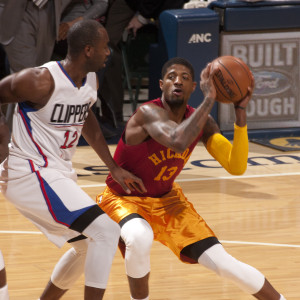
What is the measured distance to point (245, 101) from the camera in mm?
4211

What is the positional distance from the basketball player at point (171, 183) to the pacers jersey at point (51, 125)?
432 mm

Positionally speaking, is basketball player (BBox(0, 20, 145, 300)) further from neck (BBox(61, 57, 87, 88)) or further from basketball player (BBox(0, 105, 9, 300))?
basketball player (BBox(0, 105, 9, 300))

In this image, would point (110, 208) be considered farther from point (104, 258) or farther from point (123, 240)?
point (104, 258)

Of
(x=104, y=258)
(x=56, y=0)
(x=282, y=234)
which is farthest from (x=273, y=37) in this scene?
(x=104, y=258)

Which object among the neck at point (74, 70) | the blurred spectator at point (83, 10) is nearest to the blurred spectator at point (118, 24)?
the blurred spectator at point (83, 10)

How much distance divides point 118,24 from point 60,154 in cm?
533

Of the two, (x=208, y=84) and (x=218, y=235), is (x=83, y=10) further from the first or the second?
(x=208, y=84)

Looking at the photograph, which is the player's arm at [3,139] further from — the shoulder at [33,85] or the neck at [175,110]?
the neck at [175,110]

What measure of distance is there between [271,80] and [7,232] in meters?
4.28

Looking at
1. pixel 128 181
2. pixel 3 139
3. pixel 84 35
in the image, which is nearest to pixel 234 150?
pixel 128 181

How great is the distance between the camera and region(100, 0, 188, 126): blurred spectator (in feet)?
29.8

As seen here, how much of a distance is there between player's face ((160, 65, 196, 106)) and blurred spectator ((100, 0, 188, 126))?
474 centimetres

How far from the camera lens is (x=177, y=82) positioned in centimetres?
422

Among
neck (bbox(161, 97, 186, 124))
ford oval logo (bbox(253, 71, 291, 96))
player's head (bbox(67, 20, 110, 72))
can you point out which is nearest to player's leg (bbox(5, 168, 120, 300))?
player's head (bbox(67, 20, 110, 72))
